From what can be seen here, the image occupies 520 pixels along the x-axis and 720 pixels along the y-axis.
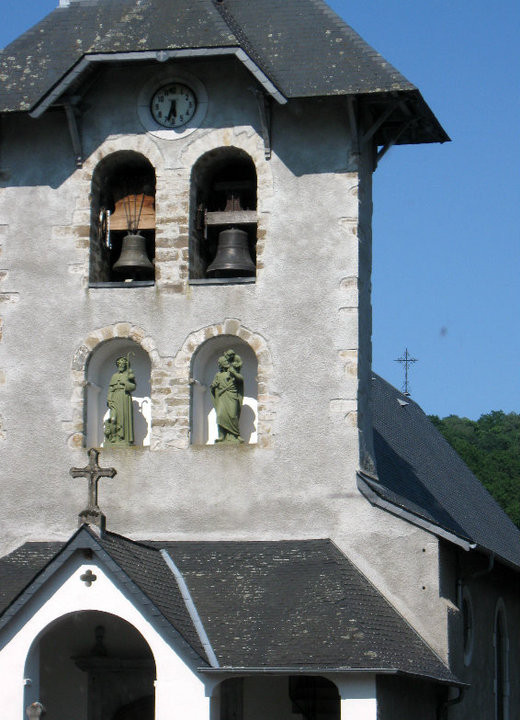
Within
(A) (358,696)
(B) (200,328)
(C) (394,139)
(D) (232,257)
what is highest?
(C) (394,139)

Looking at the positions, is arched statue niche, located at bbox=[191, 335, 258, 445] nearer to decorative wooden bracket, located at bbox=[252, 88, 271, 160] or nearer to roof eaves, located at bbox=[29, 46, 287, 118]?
decorative wooden bracket, located at bbox=[252, 88, 271, 160]

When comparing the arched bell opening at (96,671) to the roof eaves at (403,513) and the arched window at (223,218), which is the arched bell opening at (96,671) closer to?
the roof eaves at (403,513)

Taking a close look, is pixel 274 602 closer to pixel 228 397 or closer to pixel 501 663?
pixel 228 397

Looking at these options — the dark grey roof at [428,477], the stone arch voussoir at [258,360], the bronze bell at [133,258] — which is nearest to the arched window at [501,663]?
the dark grey roof at [428,477]

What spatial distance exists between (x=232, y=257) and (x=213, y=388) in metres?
1.79

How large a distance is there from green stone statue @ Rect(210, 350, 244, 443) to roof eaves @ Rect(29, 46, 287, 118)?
134 inches

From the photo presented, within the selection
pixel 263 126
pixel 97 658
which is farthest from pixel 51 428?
pixel 263 126

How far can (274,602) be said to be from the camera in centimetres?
1858

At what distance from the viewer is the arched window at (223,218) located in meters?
21.3

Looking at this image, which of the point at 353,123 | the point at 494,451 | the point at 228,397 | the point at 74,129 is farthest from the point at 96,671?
the point at 494,451

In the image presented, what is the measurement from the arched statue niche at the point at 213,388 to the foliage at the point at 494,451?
2643cm

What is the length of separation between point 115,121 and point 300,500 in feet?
18.6

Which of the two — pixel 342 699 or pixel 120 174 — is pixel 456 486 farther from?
pixel 342 699

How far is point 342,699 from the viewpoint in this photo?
1761cm
